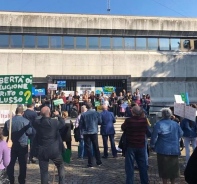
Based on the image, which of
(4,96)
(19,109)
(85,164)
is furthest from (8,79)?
(85,164)

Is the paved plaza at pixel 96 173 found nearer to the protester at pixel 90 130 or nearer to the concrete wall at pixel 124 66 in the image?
the protester at pixel 90 130

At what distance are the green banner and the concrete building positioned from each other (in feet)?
49.3

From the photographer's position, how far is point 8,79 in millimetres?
6387

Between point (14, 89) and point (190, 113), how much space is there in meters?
4.26

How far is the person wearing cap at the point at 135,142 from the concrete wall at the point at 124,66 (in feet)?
54.4

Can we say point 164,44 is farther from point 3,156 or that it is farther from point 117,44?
point 3,156

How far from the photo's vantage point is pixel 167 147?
579 centimetres

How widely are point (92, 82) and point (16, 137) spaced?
16.3 meters

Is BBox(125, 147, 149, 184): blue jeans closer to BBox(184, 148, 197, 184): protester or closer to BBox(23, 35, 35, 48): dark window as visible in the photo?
BBox(184, 148, 197, 184): protester

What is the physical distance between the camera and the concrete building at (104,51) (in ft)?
70.8

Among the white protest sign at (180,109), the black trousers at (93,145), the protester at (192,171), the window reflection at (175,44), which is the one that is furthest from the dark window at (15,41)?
the protester at (192,171)

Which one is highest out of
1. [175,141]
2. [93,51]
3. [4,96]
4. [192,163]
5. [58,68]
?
[93,51]

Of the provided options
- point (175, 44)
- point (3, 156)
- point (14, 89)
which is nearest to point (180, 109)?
point (14, 89)

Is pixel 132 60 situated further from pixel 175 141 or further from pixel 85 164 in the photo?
pixel 175 141
